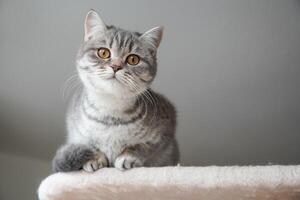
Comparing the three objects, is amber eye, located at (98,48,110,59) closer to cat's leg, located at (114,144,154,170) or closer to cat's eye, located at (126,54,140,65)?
cat's eye, located at (126,54,140,65)

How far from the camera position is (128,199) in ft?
4.21

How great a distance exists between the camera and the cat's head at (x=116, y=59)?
141cm

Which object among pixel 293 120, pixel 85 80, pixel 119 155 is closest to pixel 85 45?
pixel 85 80

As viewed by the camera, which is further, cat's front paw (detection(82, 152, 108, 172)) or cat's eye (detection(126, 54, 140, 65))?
cat's eye (detection(126, 54, 140, 65))

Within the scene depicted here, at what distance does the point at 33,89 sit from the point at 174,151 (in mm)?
700

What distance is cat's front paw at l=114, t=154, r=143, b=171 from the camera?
1.31 m

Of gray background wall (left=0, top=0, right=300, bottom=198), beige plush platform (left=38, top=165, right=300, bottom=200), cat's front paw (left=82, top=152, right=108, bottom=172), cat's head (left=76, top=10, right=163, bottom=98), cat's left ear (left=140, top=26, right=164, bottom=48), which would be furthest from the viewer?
gray background wall (left=0, top=0, right=300, bottom=198)

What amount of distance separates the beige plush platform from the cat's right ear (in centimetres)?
47

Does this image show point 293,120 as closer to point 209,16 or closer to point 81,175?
point 209,16

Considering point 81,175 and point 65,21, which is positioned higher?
point 65,21

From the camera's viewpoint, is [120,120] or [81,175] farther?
[120,120]

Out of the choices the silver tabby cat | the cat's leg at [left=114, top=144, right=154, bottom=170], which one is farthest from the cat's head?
the cat's leg at [left=114, top=144, right=154, bottom=170]

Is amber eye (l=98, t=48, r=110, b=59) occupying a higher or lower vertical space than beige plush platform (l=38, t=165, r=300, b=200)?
higher

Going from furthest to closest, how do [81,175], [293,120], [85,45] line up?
[293,120], [85,45], [81,175]
